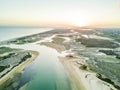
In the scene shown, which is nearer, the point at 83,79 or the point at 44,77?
the point at 83,79

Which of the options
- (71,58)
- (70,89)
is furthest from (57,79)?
(71,58)

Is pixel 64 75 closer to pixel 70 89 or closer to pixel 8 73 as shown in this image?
pixel 70 89


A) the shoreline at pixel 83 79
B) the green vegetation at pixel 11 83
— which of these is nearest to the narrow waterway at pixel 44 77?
the green vegetation at pixel 11 83

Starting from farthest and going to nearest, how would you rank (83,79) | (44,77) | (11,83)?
1. (44,77)
2. (83,79)
3. (11,83)

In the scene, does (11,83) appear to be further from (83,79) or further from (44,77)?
(83,79)

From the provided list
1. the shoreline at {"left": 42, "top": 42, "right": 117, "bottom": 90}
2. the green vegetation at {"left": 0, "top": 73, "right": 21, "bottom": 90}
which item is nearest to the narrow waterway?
the green vegetation at {"left": 0, "top": 73, "right": 21, "bottom": 90}

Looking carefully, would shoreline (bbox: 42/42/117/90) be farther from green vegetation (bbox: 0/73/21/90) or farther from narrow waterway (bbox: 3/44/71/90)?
green vegetation (bbox: 0/73/21/90)

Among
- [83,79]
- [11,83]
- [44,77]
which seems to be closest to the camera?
[11,83]

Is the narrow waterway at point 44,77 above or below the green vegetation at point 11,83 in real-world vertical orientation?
below

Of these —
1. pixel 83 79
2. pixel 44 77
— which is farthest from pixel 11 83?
pixel 83 79

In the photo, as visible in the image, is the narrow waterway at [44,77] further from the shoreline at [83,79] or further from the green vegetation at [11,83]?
the shoreline at [83,79]

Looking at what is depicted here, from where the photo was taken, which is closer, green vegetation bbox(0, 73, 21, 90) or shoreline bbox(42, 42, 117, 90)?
green vegetation bbox(0, 73, 21, 90)
